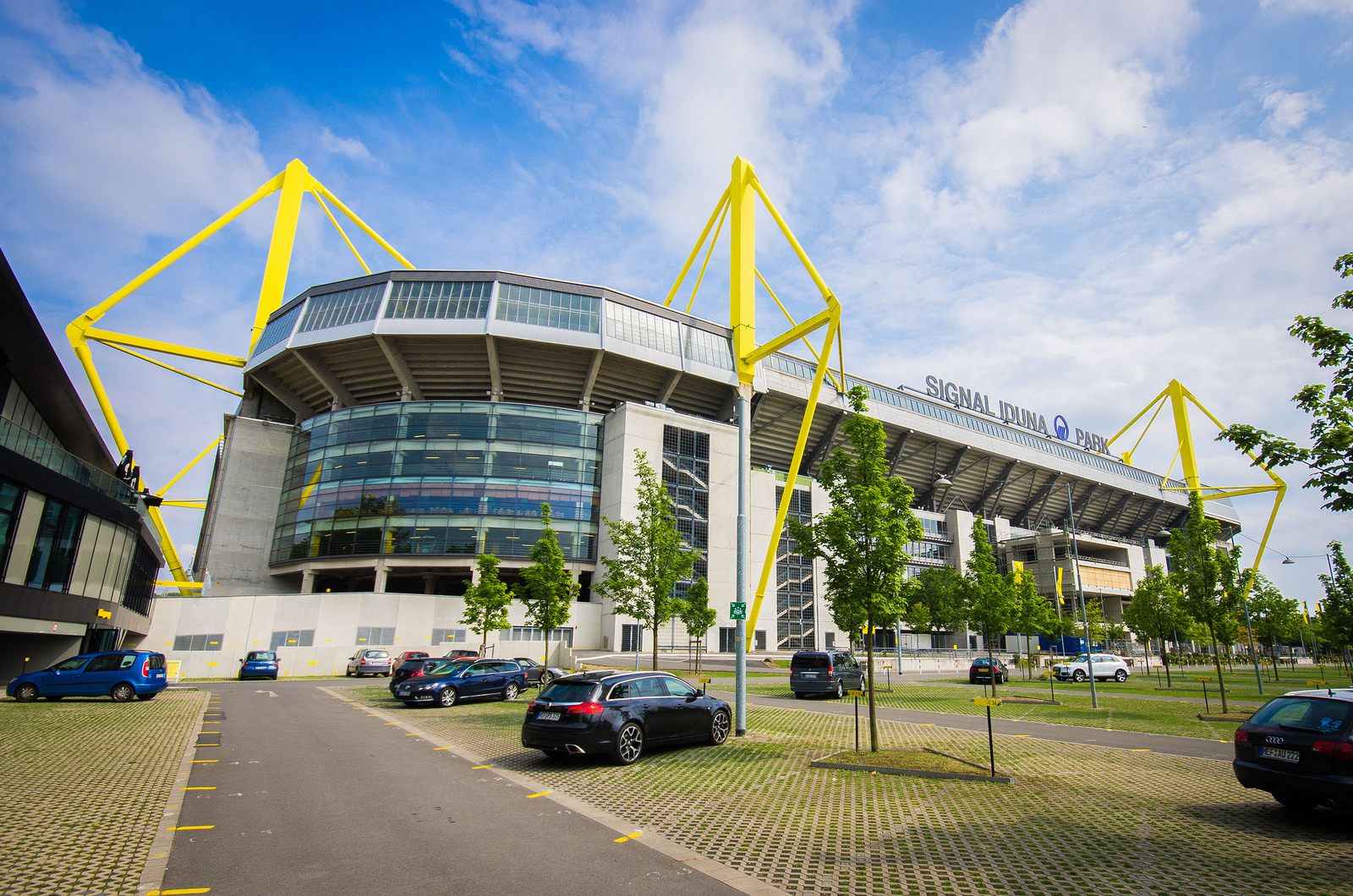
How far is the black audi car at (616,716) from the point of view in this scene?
11.5 metres

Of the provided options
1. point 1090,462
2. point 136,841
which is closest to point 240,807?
point 136,841

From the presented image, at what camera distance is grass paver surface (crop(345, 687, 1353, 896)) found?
20.3 ft

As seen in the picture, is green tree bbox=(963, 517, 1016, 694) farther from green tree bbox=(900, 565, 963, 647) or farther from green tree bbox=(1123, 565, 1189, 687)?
green tree bbox=(900, 565, 963, 647)

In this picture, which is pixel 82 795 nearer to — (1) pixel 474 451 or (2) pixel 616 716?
(2) pixel 616 716

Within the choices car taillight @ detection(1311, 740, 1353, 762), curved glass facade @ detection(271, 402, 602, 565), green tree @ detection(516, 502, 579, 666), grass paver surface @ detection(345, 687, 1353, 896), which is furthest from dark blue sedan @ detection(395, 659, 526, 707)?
curved glass facade @ detection(271, 402, 602, 565)

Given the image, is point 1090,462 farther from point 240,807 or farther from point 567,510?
point 240,807

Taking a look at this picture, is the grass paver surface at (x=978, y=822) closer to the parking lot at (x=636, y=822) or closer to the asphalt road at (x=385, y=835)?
the parking lot at (x=636, y=822)

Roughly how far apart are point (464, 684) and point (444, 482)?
3703 cm

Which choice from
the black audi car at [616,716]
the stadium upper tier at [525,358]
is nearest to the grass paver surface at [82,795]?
the black audi car at [616,716]

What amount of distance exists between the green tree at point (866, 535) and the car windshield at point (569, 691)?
4.77 metres

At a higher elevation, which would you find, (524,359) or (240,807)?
(524,359)

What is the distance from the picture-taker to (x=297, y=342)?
193 feet

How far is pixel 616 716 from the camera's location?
11797mm

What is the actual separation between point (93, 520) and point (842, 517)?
1116 inches
